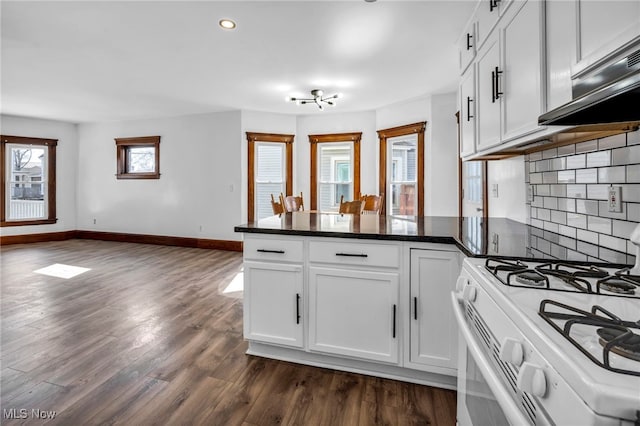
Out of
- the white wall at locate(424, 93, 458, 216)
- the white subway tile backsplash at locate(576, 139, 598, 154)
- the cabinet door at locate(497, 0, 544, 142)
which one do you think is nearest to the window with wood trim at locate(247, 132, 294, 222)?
the white wall at locate(424, 93, 458, 216)

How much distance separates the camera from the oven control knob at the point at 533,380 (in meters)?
0.51

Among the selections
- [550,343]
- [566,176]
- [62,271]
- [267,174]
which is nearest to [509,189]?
[566,176]

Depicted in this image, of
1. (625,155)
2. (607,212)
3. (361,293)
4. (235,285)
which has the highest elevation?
(625,155)

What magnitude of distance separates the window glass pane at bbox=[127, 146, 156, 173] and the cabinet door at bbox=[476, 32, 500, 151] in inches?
248

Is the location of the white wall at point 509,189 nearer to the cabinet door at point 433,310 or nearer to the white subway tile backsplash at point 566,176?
the white subway tile backsplash at point 566,176

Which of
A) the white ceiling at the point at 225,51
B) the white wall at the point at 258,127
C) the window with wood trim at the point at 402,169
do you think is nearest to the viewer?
the white ceiling at the point at 225,51

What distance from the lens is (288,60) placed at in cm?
352

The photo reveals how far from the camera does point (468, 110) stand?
232 centimetres

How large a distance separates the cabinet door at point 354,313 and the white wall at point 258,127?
164 inches

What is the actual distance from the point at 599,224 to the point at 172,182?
6490 mm

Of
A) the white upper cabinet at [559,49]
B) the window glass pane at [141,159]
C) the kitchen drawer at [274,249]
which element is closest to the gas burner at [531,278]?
the white upper cabinet at [559,49]

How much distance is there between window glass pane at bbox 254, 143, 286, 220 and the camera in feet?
19.5

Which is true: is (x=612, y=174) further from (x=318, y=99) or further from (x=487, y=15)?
(x=318, y=99)

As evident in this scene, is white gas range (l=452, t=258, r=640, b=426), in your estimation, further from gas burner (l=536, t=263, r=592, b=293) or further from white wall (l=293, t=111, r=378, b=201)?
white wall (l=293, t=111, r=378, b=201)
